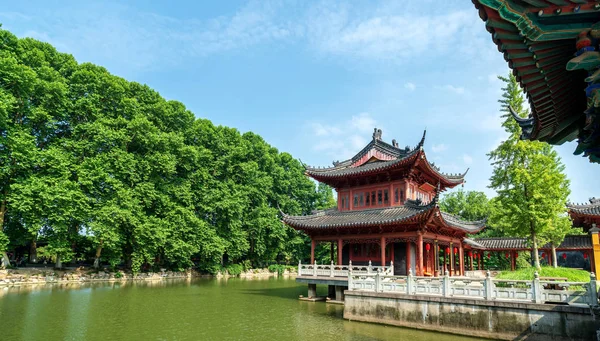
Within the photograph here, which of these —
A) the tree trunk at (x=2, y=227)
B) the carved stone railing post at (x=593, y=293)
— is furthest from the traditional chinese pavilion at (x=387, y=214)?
the tree trunk at (x=2, y=227)

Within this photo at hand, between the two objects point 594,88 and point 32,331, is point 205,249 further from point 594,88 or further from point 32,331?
point 594,88

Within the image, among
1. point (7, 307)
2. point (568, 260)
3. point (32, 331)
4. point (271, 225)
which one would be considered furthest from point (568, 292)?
point (271, 225)

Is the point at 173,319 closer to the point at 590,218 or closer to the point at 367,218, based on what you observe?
the point at 367,218

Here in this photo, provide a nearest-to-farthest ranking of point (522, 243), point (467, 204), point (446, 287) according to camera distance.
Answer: point (446, 287)
point (522, 243)
point (467, 204)

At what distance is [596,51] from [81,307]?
19.6 metres

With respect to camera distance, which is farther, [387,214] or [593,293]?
[387,214]

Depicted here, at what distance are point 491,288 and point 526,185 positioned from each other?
32.5 ft

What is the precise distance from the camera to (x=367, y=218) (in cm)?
2141

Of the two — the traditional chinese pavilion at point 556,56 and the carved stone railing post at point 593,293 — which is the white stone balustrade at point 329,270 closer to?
the carved stone railing post at point 593,293

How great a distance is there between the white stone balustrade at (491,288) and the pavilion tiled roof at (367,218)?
4.05 m

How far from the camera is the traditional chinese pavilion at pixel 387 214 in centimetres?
2000

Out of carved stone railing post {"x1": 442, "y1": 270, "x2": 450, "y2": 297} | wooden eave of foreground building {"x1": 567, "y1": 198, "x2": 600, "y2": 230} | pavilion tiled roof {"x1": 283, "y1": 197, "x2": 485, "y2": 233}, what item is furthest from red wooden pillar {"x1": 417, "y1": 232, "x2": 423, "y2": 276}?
wooden eave of foreground building {"x1": 567, "y1": 198, "x2": 600, "y2": 230}

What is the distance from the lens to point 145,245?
1236 inches

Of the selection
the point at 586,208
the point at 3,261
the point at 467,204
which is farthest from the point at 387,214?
the point at 467,204
